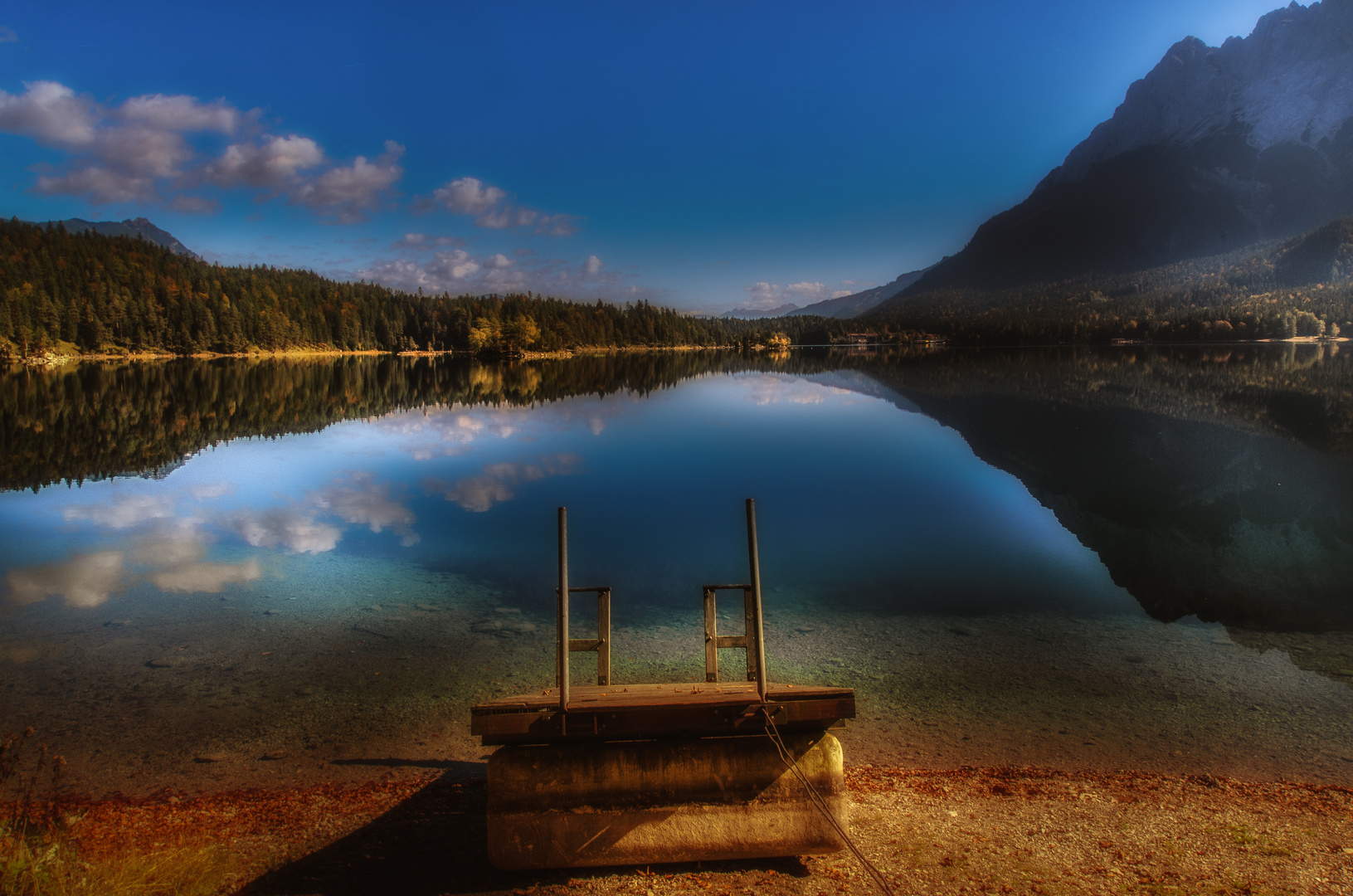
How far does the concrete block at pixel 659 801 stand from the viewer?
6.14 m

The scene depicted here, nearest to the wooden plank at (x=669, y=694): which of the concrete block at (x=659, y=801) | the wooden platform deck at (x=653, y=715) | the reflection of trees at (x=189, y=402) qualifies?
the wooden platform deck at (x=653, y=715)

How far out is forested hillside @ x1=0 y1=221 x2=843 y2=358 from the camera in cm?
12638

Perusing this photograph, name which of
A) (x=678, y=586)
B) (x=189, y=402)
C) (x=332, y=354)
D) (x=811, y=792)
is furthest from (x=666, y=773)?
(x=332, y=354)

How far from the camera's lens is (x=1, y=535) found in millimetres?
17734

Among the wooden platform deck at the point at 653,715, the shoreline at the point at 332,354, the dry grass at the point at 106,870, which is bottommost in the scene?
the dry grass at the point at 106,870

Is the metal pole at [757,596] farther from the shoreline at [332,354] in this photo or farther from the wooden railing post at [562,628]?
the shoreline at [332,354]

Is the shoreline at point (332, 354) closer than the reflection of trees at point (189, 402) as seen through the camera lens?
No

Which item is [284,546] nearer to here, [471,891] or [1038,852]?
[471,891]

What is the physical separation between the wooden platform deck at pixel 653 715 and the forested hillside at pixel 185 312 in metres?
144

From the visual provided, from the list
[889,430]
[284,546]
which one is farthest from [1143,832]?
[889,430]

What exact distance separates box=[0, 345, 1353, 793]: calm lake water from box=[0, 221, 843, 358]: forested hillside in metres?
A: 118

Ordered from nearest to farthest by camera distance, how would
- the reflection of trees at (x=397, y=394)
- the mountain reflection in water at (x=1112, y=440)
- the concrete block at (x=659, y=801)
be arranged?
the concrete block at (x=659, y=801)
the mountain reflection in water at (x=1112, y=440)
the reflection of trees at (x=397, y=394)

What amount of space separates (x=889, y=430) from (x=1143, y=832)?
33.6m

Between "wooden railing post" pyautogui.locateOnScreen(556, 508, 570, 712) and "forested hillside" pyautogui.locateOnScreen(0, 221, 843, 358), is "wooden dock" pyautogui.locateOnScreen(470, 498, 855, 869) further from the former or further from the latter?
"forested hillside" pyautogui.locateOnScreen(0, 221, 843, 358)
